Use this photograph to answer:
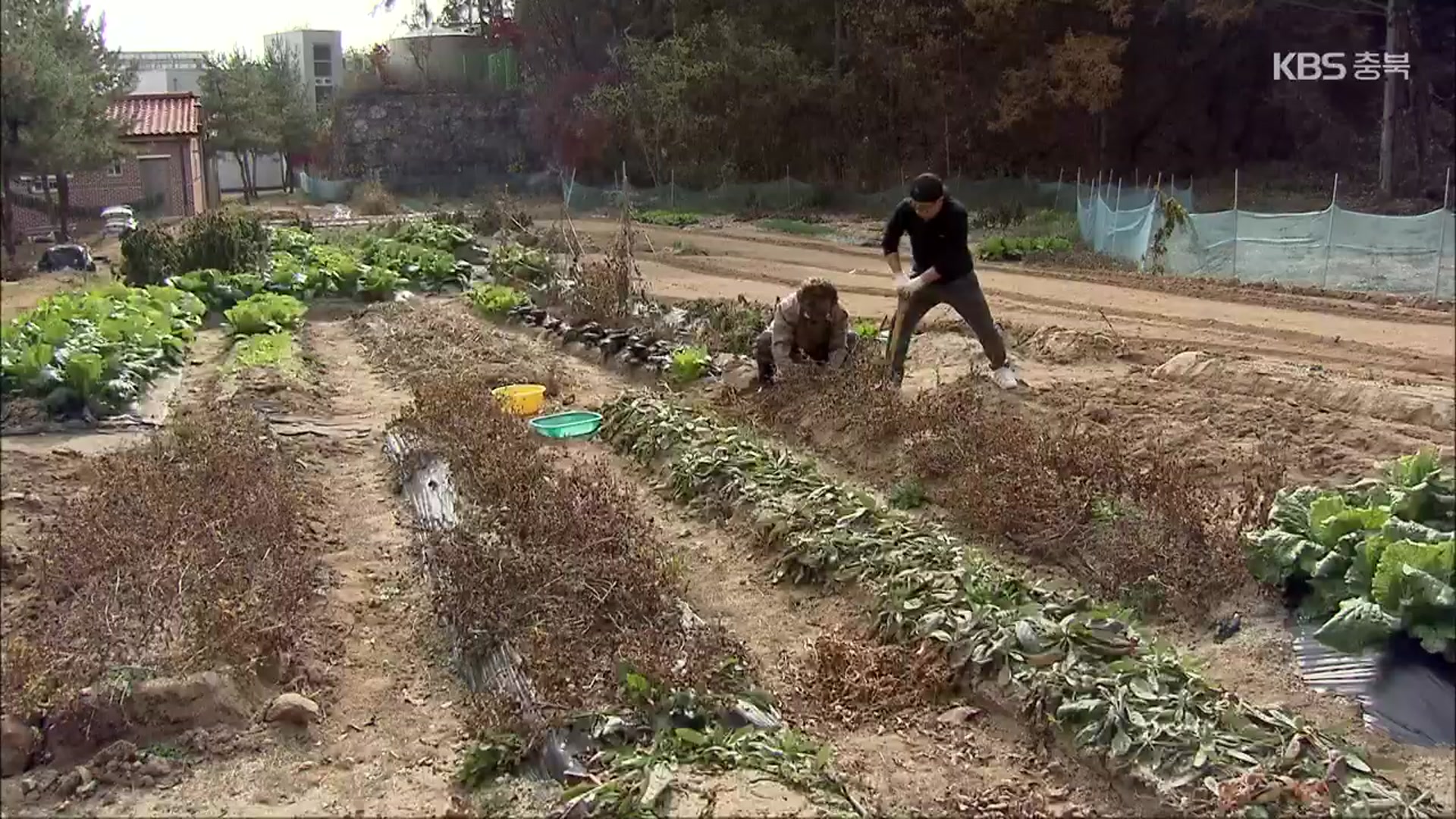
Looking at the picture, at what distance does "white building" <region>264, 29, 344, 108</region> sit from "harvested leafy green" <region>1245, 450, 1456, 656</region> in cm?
497

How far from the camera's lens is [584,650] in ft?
14.4

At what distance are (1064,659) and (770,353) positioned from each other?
4.81 meters

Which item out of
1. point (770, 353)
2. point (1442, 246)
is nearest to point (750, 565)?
point (770, 353)

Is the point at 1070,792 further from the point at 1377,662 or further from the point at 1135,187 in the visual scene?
the point at 1135,187

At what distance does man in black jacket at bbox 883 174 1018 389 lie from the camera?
27.0 feet

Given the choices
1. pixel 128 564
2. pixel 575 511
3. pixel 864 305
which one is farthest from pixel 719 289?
pixel 128 564

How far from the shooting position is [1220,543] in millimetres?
5281

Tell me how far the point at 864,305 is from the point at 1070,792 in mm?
11175

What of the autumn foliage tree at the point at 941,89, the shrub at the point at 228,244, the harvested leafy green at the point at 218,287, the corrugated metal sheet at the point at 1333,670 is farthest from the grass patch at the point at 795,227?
the corrugated metal sheet at the point at 1333,670

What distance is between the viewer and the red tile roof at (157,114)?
5.59 m

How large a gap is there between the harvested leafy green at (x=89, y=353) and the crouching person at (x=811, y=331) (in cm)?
407

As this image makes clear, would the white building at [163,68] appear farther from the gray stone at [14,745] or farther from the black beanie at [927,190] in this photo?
the black beanie at [927,190]

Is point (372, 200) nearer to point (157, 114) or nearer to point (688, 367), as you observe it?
point (688, 367)

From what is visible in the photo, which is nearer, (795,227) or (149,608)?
(149,608)
